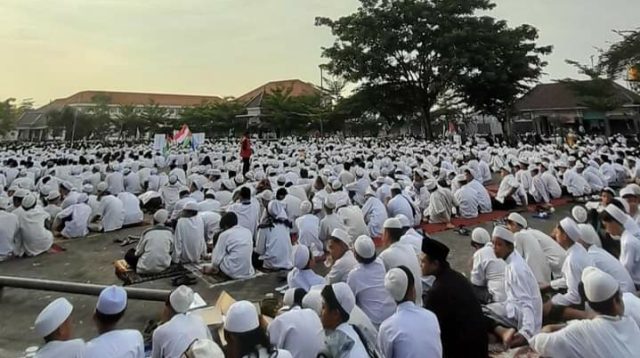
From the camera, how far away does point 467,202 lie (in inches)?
351

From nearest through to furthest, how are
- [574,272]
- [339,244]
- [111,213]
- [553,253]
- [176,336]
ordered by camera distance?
1. [176,336]
2. [574,272]
3. [339,244]
4. [553,253]
5. [111,213]

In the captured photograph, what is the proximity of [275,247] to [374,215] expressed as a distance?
2.03 meters

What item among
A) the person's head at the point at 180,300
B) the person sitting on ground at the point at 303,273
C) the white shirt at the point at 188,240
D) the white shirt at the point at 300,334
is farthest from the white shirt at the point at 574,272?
the white shirt at the point at 188,240

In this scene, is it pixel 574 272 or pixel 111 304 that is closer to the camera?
pixel 111 304

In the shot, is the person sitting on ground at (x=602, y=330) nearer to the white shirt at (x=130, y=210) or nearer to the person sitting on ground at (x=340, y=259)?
the person sitting on ground at (x=340, y=259)

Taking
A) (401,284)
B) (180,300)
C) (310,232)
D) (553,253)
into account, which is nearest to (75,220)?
(310,232)

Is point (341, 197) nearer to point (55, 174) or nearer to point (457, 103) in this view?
point (55, 174)

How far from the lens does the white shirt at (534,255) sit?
13.9 ft

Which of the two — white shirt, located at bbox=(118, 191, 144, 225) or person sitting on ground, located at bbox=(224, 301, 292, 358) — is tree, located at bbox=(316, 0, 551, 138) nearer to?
white shirt, located at bbox=(118, 191, 144, 225)

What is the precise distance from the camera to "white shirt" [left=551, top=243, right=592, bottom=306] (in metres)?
3.71

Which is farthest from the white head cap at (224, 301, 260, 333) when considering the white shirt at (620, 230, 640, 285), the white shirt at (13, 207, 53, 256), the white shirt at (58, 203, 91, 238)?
the white shirt at (58, 203, 91, 238)

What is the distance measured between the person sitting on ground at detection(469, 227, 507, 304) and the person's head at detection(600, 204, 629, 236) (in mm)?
1391

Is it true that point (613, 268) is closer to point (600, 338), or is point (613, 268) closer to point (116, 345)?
point (600, 338)

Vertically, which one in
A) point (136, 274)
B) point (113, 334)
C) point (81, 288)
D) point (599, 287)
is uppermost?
point (599, 287)
